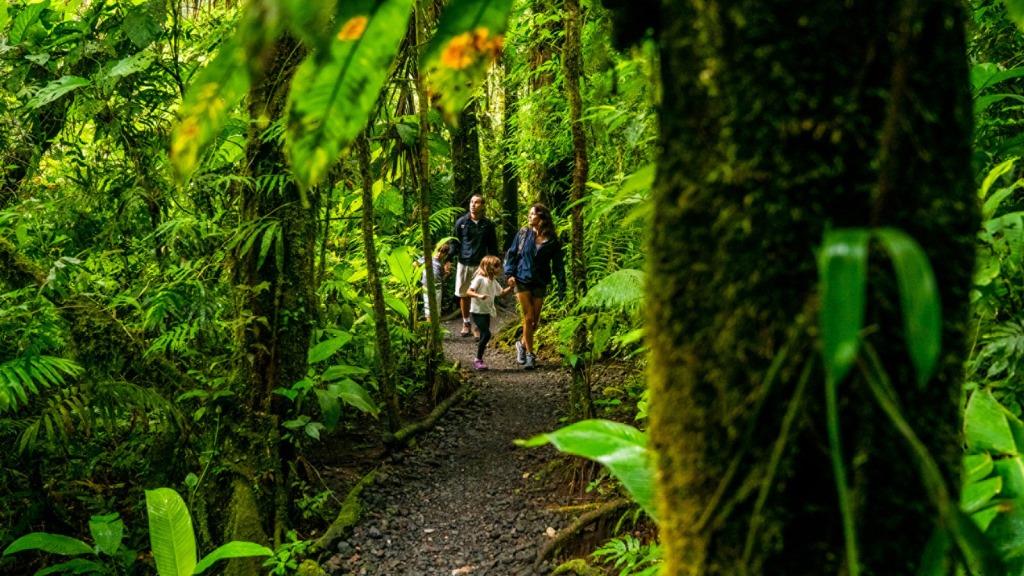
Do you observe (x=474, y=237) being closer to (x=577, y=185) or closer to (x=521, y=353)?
(x=521, y=353)

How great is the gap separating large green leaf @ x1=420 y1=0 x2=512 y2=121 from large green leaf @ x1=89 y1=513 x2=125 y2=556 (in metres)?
4.05

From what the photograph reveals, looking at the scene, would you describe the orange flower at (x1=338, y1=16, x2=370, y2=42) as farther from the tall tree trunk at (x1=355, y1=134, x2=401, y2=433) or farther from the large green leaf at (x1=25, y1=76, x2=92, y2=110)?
the tall tree trunk at (x1=355, y1=134, x2=401, y2=433)

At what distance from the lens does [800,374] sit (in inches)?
24.0

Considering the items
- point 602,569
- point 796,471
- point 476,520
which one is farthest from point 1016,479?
point 476,520

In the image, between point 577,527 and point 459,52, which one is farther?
point 577,527

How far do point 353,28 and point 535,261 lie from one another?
22.9ft

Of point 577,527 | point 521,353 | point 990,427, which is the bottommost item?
point 577,527

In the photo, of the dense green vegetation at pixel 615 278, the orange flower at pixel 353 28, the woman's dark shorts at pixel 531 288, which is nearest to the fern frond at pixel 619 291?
the dense green vegetation at pixel 615 278

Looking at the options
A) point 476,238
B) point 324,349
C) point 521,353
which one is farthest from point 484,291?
point 324,349

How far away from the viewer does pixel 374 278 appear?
541 centimetres

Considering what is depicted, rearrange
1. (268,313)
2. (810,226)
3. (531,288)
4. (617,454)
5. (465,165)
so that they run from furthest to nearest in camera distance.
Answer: (465,165) → (531,288) → (268,313) → (617,454) → (810,226)

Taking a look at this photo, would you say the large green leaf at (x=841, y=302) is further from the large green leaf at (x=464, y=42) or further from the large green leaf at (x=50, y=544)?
the large green leaf at (x=50, y=544)

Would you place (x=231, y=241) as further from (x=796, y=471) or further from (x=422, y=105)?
(x=796, y=471)

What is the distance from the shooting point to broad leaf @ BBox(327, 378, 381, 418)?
480 cm
